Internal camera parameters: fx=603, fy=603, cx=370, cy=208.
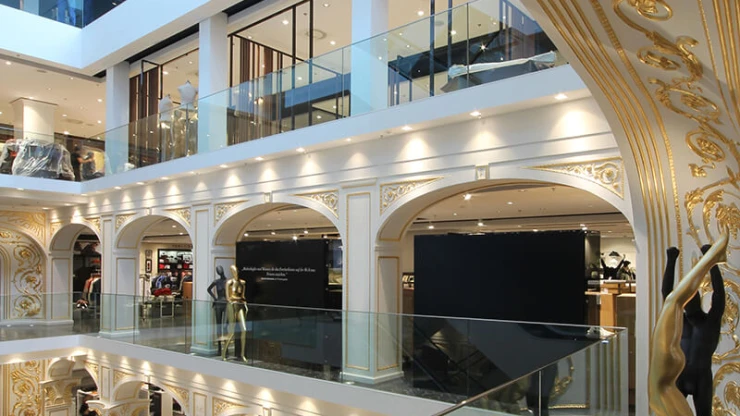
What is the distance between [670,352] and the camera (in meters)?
2.69

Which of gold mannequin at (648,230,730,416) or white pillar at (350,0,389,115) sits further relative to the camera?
white pillar at (350,0,389,115)

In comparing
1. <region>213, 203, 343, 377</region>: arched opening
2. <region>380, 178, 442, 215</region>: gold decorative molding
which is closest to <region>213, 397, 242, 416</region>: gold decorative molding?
<region>213, 203, 343, 377</region>: arched opening

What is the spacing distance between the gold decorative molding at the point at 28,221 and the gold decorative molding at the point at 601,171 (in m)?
15.8

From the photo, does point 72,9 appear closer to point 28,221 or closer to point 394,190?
point 28,221

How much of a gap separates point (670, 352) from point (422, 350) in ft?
16.5

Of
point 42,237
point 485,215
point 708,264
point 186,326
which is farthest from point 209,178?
point 708,264

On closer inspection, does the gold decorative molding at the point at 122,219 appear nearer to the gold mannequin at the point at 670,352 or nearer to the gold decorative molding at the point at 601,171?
the gold decorative molding at the point at 601,171

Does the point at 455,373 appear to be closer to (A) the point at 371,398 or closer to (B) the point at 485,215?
(A) the point at 371,398

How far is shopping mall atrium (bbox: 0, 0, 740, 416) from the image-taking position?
376 cm

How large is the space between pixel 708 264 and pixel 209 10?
468 inches

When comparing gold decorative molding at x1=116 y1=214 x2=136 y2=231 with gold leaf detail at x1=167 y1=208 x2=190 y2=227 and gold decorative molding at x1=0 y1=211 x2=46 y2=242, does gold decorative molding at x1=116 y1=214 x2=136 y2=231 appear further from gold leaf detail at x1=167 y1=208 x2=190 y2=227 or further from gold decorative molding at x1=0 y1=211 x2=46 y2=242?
gold decorative molding at x1=0 y1=211 x2=46 y2=242

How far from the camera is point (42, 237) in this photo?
57.4 feet

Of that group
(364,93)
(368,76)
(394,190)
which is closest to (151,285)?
(394,190)

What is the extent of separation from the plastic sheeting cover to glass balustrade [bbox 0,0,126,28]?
14.1ft
